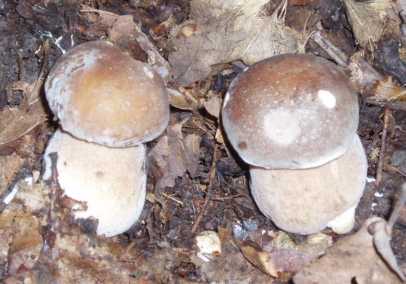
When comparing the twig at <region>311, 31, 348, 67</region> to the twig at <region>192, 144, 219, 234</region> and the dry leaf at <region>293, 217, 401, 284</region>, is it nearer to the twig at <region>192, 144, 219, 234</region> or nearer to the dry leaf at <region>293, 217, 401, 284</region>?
the twig at <region>192, 144, 219, 234</region>

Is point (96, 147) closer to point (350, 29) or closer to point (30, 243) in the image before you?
point (30, 243)

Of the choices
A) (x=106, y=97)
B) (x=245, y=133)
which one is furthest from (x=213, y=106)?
(x=106, y=97)

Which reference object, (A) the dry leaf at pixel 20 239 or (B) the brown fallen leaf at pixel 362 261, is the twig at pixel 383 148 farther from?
(A) the dry leaf at pixel 20 239

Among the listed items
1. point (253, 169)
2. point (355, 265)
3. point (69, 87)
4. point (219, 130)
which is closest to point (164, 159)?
point (219, 130)

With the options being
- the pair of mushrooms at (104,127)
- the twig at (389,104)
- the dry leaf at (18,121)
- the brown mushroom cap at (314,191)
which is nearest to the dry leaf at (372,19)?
the twig at (389,104)

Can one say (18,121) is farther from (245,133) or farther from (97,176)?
(245,133)

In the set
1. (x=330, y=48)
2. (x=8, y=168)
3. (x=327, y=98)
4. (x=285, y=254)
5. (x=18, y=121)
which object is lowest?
(x=285, y=254)

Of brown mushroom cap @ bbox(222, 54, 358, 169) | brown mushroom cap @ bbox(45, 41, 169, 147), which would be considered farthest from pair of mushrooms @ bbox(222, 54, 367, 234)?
brown mushroom cap @ bbox(45, 41, 169, 147)
